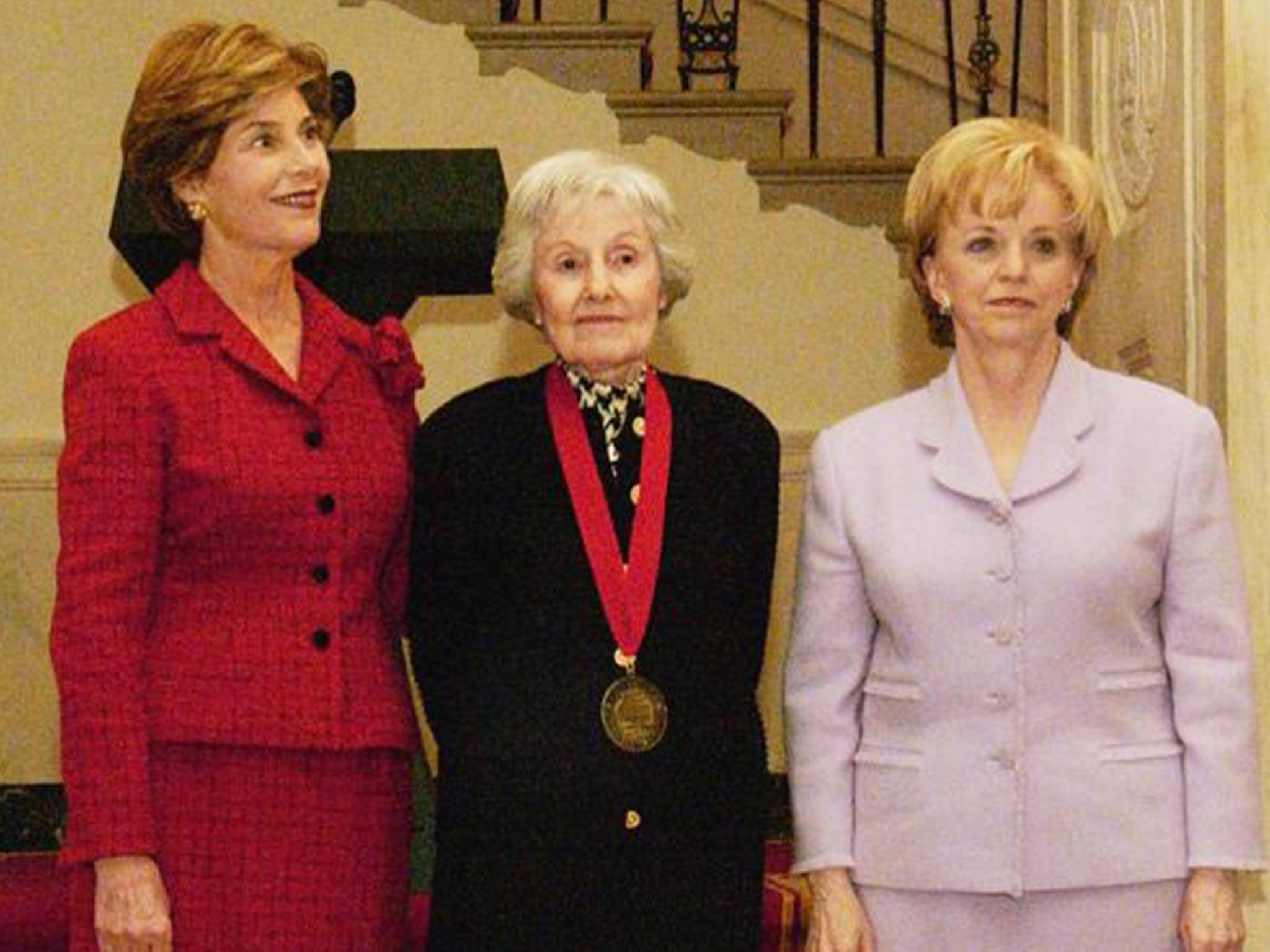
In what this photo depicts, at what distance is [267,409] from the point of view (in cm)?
258

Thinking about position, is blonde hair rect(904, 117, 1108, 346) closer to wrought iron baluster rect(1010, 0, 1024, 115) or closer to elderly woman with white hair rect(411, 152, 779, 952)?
elderly woman with white hair rect(411, 152, 779, 952)

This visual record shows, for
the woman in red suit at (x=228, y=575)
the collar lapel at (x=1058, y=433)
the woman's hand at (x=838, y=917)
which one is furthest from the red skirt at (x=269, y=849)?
the collar lapel at (x=1058, y=433)

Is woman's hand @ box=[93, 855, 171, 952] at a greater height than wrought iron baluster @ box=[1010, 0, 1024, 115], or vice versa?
wrought iron baluster @ box=[1010, 0, 1024, 115]

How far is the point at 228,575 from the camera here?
2531 millimetres

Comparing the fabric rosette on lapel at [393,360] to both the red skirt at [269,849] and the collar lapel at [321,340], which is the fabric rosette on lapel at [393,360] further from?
the red skirt at [269,849]

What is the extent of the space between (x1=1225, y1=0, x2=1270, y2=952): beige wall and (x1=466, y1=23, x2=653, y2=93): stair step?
2.52 m

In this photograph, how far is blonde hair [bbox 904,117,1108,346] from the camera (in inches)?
98.7

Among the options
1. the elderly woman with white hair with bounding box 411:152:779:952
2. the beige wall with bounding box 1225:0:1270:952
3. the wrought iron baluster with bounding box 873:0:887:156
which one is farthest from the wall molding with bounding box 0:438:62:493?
the beige wall with bounding box 1225:0:1270:952

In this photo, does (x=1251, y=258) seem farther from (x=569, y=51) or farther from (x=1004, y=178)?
(x=569, y=51)

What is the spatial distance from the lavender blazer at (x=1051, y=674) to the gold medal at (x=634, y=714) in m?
0.18

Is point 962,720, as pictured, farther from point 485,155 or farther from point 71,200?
point 71,200

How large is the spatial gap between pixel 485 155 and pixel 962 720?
139cm

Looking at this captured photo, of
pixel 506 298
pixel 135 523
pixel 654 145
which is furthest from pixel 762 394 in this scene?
pixel 135 523

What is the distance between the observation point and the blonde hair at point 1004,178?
98.7 inches
